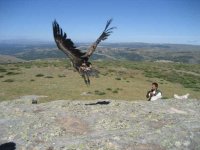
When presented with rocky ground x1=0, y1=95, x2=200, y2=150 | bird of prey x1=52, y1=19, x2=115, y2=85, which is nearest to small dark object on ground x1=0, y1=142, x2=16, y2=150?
rocky ground x1=0, y1=95, x2=200, y2=150

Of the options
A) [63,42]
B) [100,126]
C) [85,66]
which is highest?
[63,42]

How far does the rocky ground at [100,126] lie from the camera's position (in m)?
8.98

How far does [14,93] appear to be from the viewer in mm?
33844

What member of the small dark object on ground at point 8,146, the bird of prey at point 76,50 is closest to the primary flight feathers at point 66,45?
the bird of prey at point 76,50

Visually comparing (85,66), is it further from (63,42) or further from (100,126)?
(100,126)

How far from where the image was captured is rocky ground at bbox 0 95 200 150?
8977mm

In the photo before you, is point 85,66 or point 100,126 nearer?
point 100,126

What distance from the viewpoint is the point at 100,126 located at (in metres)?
10.3

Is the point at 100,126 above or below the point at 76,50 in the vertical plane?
below

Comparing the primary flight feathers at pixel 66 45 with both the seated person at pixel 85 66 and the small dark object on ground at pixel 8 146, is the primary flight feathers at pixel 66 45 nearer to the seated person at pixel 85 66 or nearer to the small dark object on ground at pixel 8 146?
the seated person at pixel 85 66

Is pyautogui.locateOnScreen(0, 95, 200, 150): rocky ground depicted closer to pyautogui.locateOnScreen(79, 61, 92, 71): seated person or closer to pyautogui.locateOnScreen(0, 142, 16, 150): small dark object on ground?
pyautogui.locateOnScreen(0, 142, 16, 150): small dark object on ground

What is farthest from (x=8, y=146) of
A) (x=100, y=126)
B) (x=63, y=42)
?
(x=63, y=42)

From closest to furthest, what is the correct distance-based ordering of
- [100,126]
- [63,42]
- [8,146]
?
[8,146] < [100,126] < [63,42]

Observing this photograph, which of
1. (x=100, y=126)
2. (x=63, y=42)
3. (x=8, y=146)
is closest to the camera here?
(x=8, y=146)
